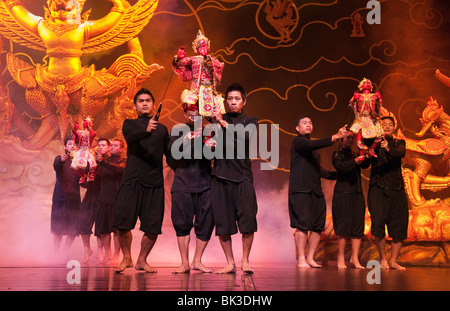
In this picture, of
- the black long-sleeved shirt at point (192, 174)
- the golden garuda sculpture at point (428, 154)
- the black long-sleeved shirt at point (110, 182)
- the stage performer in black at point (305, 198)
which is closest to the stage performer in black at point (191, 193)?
the black long-sleeved shirt at point (192, 174)

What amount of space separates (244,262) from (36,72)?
13.9 ft

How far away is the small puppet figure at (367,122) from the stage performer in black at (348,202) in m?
0.10

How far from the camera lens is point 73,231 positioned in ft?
19.6

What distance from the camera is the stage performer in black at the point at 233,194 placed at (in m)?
4.02

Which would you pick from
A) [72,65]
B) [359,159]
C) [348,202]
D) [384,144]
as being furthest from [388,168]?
[72,65]

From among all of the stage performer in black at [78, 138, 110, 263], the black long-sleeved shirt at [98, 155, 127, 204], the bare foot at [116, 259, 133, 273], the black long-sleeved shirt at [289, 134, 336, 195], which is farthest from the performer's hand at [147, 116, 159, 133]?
the stage performer in black at [78, 138, 110, 263]

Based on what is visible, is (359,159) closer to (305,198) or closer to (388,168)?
(388,168)

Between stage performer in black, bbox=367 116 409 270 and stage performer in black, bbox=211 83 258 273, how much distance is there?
138 centimetres

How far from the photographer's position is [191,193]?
13.7 ft

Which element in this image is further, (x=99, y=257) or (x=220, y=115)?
(x=99, y=257)

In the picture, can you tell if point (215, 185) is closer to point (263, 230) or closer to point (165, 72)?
point (263, 230)

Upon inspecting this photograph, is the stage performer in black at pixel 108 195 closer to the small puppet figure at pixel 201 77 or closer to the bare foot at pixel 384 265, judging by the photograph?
the small puppet figure at pixel 201 77

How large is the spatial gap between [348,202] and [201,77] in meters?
1.87
